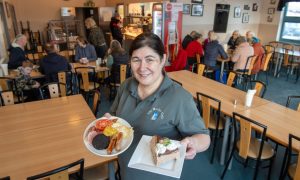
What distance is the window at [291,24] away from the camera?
7148 millimetres

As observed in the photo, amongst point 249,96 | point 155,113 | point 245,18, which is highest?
point 245,18

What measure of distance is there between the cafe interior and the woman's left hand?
0.03 ft

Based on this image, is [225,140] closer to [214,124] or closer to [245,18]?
[214,124]

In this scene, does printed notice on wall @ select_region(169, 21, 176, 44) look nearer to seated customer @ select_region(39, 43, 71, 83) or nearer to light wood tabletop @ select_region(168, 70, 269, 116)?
light wood tabletop @ select_region(168, 70, 269, 116)

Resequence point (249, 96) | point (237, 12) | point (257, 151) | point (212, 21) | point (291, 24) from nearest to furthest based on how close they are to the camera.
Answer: point (257, 151) → point (249, 96) → point (212, 21) → point (291, 24) → point (237, 12)

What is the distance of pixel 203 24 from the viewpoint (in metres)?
6.89

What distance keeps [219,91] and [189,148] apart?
2255 millimetres

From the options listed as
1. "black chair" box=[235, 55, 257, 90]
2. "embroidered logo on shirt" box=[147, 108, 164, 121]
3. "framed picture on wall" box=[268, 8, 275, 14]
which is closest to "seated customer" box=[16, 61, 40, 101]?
"embroidered logo on shirt" box=[147, 108, 164, 121]

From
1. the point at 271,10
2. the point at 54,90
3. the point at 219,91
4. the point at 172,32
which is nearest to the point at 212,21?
the point at 172,32

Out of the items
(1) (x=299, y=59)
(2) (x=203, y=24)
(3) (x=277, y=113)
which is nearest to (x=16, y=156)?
(3) (x=277, y=113)

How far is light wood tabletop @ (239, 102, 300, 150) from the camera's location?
6.79ft

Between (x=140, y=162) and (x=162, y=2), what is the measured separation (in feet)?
17.4

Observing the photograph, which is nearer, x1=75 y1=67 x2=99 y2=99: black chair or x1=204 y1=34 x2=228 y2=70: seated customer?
x1=75 y1=67 x2=99 y2=99: black chair

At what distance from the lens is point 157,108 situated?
45.4 inches
